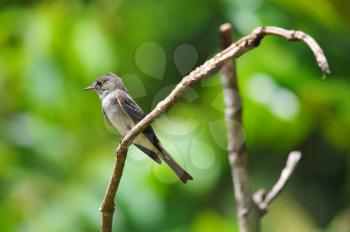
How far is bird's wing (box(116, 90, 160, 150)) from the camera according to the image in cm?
155

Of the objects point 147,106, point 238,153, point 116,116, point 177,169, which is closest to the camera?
point 177,169

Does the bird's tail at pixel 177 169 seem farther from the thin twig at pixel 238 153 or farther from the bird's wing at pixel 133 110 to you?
the thin twig at pixel 238 153

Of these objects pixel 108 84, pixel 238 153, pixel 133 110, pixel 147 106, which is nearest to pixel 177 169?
pixel 133 110

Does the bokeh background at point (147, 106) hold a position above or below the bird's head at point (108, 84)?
below

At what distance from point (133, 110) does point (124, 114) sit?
0.06 m

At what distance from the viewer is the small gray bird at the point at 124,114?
5.14ft

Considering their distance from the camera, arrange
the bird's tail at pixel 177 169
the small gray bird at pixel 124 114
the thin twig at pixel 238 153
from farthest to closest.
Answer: the thin twig at pixel 238 153 → the small gray bird at pixel 124 114 → the bird's tail at pixel 177 169

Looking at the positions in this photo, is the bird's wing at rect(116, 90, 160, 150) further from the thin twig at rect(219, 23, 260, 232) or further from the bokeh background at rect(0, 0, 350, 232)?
the bokeh background at rect(0, 0, 350, 232)

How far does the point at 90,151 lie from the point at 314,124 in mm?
896

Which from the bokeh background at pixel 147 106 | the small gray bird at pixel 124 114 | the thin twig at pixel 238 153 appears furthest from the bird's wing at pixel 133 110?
the bokeh background at pixel 147 106

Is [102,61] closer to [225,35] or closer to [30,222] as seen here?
[30,222]

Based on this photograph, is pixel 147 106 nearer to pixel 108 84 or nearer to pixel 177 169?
pixel 108 84

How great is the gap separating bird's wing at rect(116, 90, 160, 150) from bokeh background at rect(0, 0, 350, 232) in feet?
3.46

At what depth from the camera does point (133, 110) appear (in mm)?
1577
